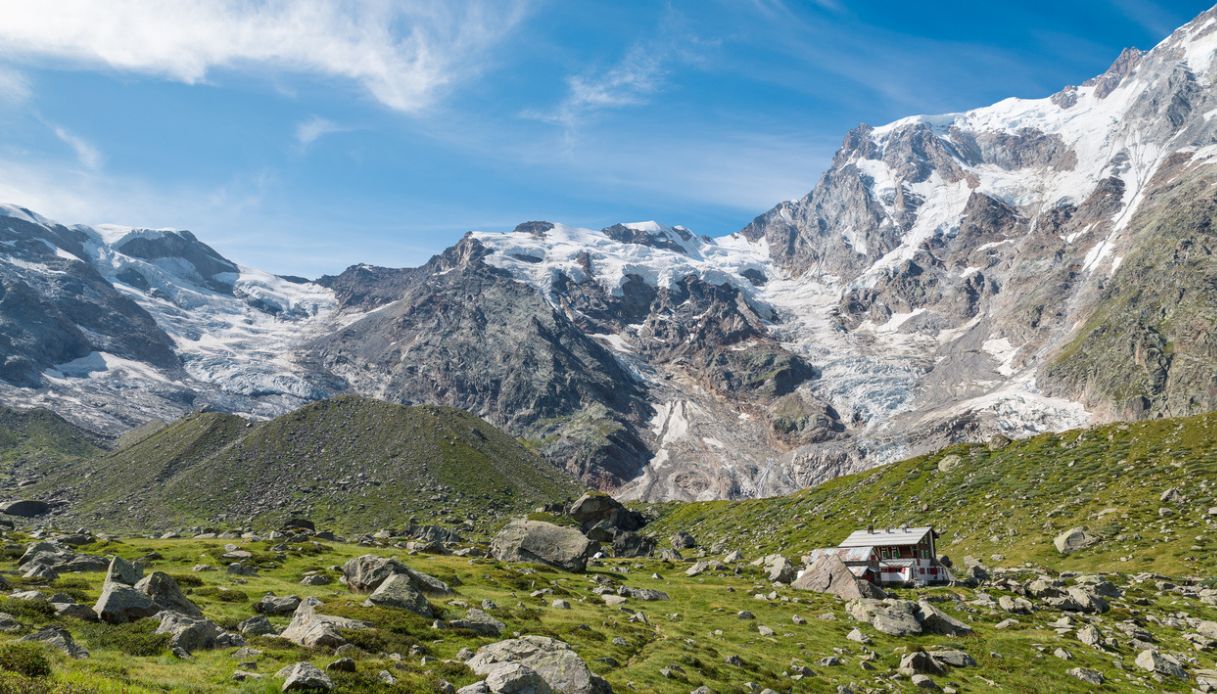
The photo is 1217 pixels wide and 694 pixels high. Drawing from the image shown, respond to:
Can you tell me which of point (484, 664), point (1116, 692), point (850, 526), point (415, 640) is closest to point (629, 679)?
point (484, 664)

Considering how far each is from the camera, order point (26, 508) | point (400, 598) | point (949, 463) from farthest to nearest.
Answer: point (26, 508), point (949, 463), point (400, 598)

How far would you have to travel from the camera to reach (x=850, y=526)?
342 ft

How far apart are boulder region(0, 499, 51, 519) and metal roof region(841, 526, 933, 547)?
188838 millimetres

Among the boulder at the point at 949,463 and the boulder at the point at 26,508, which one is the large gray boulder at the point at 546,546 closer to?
the boulder at the point at 949,463

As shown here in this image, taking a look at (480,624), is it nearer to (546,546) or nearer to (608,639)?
(608,639)

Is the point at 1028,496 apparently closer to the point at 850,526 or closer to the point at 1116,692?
the point at 850,526

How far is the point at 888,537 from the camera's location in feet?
260

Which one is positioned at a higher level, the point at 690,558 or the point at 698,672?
the point at 698,672

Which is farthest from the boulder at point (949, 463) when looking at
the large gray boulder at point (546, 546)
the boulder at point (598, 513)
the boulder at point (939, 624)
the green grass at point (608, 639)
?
the boulder at point (939, 624)

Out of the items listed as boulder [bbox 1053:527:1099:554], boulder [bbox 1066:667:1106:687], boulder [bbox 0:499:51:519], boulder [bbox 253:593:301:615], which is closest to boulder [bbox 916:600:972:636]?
boulder [bbox 1066:667:1106:687]

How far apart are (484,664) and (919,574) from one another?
59.4 metres

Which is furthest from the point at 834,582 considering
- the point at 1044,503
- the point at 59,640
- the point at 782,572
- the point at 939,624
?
the point at 59,640

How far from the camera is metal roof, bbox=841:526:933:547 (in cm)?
7507

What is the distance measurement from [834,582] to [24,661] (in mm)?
59320
